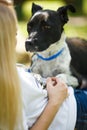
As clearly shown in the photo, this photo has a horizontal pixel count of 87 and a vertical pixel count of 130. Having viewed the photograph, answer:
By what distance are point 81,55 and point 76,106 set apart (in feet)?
4.87

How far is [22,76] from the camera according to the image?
2822 millimetres

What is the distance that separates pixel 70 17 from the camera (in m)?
7.23

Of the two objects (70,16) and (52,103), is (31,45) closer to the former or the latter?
(52,103)

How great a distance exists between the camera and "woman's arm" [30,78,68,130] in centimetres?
278

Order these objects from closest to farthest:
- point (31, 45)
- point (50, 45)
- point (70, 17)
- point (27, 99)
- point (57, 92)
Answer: point (27, 99), point (57, 92), point (31, 45), point (50, 45), point (70, 17)

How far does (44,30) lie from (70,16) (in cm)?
331

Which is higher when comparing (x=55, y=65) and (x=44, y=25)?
(x=44, y=25)

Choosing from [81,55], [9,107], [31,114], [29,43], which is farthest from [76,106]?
[81,55]

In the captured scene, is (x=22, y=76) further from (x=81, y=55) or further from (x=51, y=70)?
(x=81, y=55)

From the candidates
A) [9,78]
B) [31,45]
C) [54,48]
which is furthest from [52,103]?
[54,48]

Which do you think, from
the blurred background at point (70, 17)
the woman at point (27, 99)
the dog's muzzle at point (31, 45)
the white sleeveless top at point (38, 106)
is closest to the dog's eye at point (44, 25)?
the dog's muzzle at point (31, 45)

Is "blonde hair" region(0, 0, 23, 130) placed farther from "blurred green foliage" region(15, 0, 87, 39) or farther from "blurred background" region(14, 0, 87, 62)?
"blurred green foliage" region(15, 0, 87, 39)

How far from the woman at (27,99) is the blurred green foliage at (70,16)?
327 cm

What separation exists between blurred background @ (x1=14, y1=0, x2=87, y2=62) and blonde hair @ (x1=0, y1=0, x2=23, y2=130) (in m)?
3.10
